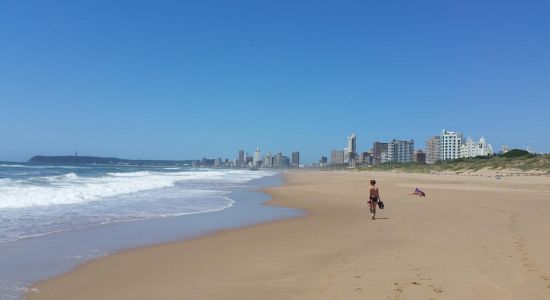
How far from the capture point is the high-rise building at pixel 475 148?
504ft

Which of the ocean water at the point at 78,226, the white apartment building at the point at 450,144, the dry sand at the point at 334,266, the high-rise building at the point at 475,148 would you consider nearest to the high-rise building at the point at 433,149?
the white apartment building at the point at 450,144

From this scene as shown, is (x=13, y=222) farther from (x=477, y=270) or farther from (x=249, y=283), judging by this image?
(x=477, y=270)

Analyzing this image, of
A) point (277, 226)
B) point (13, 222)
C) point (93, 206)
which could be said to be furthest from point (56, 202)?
point (277, 226)

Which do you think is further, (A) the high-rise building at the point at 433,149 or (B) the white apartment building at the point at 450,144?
(A) the high-rise building at the point at 433,149

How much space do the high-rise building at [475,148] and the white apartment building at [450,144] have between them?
3.36 metres

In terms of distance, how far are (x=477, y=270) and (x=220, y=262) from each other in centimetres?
410

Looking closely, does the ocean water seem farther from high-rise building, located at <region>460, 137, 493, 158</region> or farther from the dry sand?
high-rise building, located at <region>460, 137, 493, 158</region>

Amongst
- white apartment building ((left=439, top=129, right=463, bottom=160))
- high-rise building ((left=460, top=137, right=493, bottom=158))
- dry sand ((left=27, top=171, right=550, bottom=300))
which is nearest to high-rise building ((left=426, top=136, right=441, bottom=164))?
white apartment building ((left=439, top=129, right=463, bottom=160))

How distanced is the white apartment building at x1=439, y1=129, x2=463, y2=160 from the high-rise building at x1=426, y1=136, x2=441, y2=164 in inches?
140

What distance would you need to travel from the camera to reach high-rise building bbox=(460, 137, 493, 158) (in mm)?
153750

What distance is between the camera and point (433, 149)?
181m

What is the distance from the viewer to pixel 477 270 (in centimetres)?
662

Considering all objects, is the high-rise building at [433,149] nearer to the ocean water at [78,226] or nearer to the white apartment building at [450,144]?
the white apartment building at [450,144]

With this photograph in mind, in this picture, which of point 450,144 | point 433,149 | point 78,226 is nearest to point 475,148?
point 450,144
